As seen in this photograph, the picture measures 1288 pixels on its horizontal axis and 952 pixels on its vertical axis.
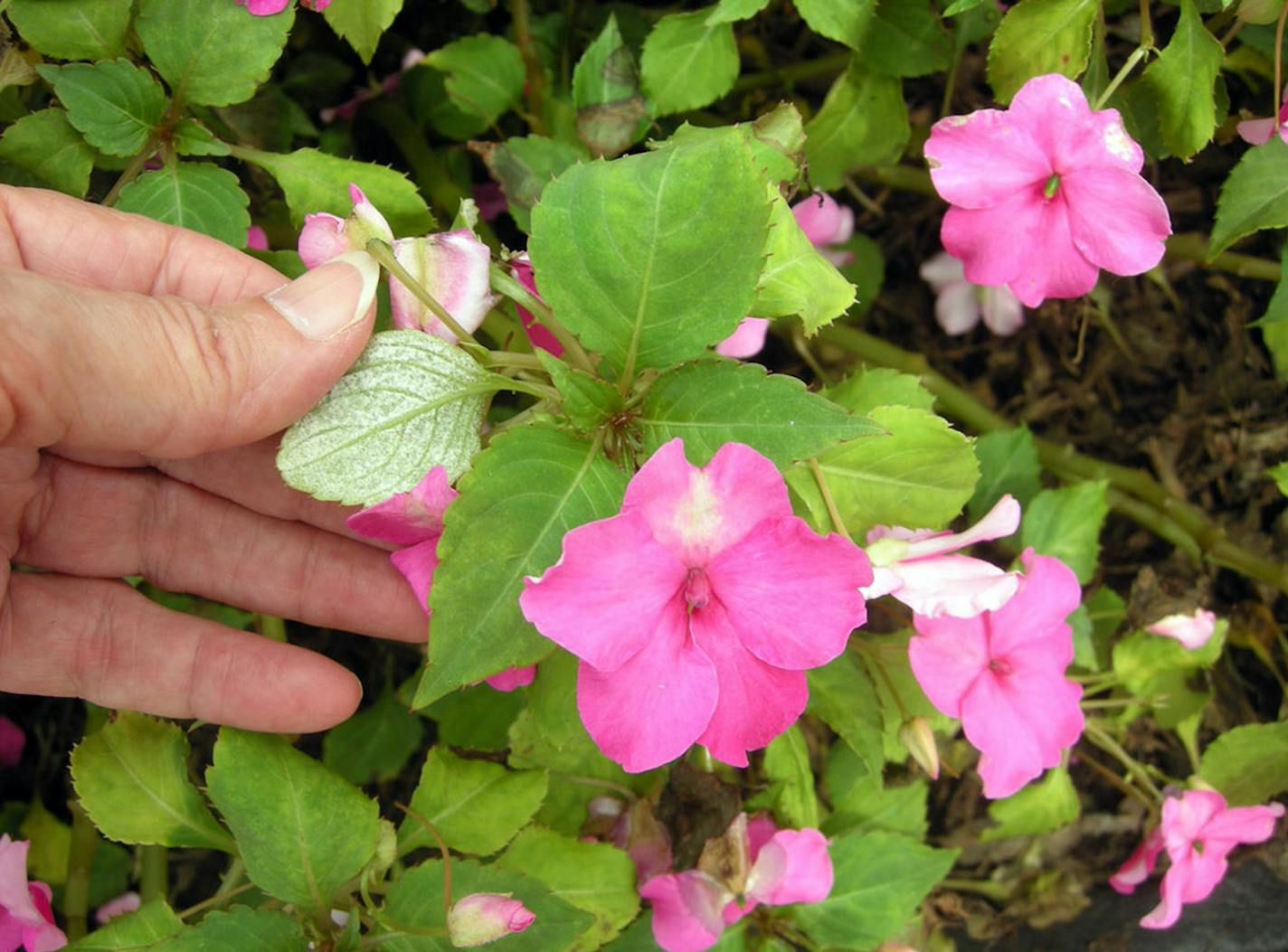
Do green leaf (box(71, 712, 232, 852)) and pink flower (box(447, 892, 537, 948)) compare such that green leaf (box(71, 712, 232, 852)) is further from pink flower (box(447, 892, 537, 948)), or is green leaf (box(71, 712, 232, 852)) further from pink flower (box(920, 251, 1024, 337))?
pink flower (box(920, 251, 1024, 337))

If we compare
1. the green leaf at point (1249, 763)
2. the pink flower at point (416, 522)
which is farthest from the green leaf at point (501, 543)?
the green leaf at point (1249, 763)

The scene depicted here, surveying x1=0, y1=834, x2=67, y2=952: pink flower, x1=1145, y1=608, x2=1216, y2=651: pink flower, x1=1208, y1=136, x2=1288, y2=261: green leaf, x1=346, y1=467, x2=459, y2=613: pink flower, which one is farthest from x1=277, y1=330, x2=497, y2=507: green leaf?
x1=1145, y1=608, x2=1216, y2=651: pink flower

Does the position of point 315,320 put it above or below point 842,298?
A: above

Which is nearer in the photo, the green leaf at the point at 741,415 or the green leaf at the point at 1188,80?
the green leaf at the point at 741,415

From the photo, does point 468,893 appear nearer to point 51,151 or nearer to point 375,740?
point 375,740

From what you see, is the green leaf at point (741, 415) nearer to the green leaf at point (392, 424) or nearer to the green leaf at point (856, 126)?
the green leaf at point (392, 424)

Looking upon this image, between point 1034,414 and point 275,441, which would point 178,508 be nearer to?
point 275,441

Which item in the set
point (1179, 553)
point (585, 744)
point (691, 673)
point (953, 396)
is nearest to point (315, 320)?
point (691, 673)
